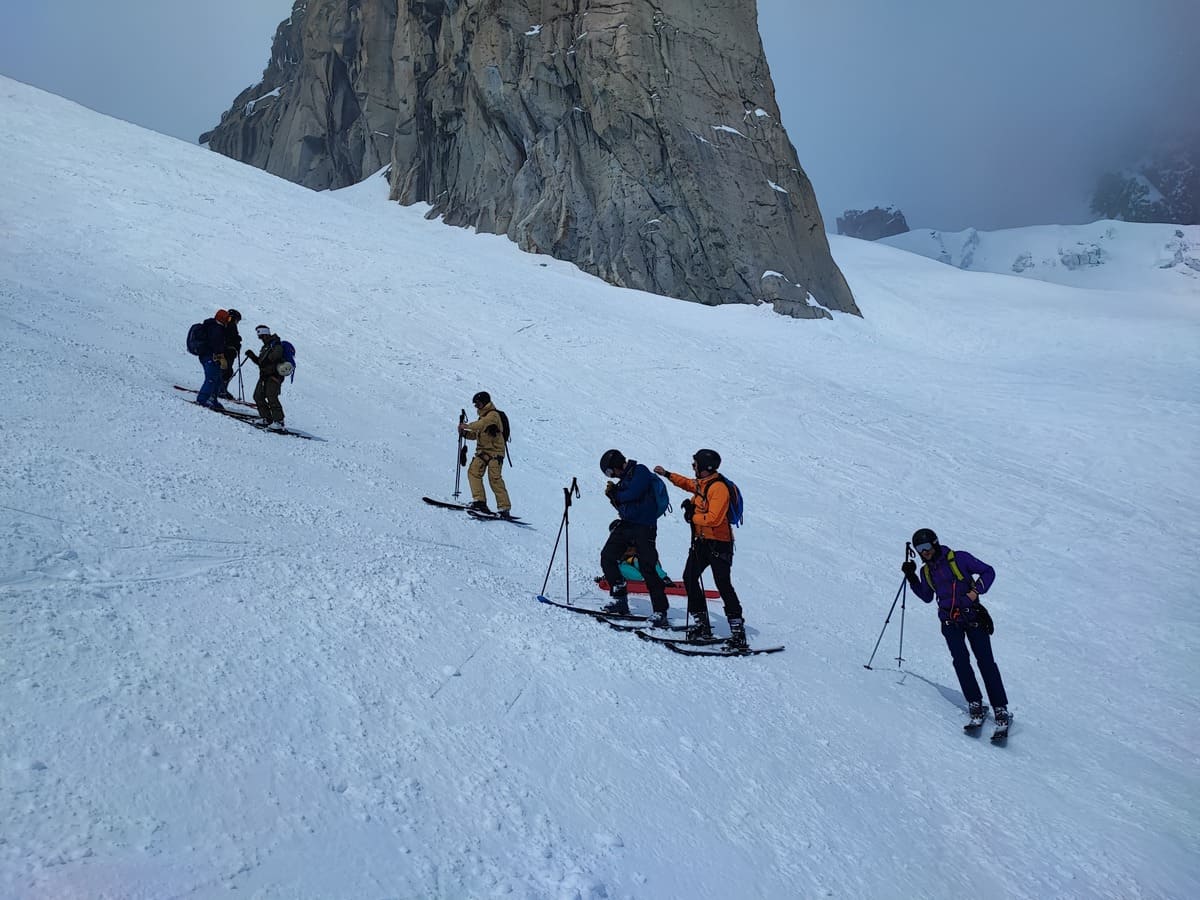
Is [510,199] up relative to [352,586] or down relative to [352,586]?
up

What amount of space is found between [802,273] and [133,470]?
120ft

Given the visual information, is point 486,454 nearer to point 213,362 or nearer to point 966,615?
point 213,362

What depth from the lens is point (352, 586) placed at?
5.48 metres

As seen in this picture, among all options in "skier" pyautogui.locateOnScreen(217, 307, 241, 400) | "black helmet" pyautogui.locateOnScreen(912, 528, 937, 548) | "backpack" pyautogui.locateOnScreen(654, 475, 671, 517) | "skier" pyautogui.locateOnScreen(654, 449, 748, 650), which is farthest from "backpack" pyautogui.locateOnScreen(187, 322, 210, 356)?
"black helmet" pyautogui.locateOnScreen(912, 528, 937, 548)

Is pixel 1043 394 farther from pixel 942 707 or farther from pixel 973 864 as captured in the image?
pixel 973 864

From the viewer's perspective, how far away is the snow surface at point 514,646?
10.0 ft

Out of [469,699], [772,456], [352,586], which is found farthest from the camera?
[772,456]

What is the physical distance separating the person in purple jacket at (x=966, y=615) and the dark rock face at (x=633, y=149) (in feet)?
95.3

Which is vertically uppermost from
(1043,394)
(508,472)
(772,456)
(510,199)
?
(510,199)

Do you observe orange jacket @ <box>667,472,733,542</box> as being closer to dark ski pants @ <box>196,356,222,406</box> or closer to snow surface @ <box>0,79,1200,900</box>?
snow surface @ <box>0,79,1200,900</box>

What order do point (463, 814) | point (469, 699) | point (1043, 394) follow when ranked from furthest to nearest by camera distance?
point (1043, 394) < point (469, 699) < point (463, 814)

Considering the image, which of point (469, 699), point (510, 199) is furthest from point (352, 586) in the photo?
point (510, 199)

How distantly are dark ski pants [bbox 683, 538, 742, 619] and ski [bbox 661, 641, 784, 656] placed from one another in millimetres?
317

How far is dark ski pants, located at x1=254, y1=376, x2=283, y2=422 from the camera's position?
34.4 ft
